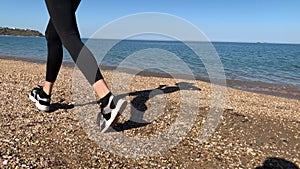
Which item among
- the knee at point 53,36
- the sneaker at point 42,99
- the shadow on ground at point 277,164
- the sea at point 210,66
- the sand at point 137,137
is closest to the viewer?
the sand at point 137,137

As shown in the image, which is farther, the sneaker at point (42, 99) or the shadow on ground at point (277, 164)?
the sneaker at point (42, 99)

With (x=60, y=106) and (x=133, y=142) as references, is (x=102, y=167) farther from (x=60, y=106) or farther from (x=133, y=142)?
(x=60, y=106)

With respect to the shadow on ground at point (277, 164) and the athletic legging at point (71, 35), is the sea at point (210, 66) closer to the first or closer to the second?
the athletic legging at point (71, 35)

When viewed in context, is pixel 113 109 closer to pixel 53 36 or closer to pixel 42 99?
pixel 53 36

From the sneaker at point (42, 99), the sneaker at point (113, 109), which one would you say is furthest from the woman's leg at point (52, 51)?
the sneaker at point (113, 109)

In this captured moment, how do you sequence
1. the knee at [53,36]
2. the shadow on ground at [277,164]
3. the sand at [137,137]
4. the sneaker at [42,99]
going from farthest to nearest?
1. the sneaker at [42,99]
2. the knee at [53,36]
3. the shadow on ground at [277,164]
4. the sand at [137,137]

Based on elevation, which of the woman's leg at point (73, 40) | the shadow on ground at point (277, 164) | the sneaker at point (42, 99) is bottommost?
the sneaker at point (42, 99)

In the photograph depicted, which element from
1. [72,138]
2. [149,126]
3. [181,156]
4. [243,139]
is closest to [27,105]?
[72,138]

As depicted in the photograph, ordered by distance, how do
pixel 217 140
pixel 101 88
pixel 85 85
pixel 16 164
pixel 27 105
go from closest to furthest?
pixel 16 164, pixel 101 88, pixel 217 140, pixel 27 105, pixel 85 85

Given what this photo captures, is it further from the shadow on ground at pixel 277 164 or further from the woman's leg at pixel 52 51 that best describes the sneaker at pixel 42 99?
the shadow on ground at pixel 277 164

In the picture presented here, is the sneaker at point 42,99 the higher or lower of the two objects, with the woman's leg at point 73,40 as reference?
lower

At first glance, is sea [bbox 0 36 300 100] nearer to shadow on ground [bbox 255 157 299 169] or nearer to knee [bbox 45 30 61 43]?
knee [bbox 45 30 61 43]

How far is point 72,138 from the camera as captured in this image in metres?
3.58

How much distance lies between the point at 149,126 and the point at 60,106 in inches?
66.1
